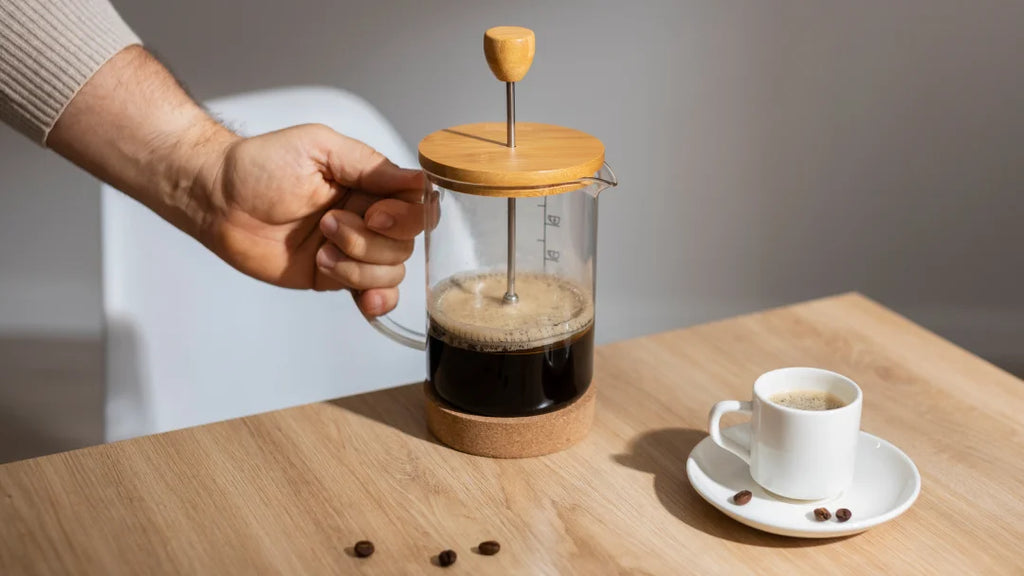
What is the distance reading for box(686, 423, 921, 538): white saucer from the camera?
3.26 feet

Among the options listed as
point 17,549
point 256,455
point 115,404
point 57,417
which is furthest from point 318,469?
point 57,417

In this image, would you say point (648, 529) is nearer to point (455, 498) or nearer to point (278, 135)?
point (455, 498)

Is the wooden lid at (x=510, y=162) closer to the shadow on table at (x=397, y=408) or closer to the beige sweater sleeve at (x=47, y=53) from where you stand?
the shadow on table at (x=397, y=408)

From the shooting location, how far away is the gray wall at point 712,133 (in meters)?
2.24

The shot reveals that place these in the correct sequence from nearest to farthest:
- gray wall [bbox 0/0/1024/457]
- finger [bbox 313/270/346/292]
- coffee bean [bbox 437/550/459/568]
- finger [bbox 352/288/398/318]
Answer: coffee bean [bbox 437/550/459/568] < finger [bbox 352/288/398/318] < finger [bbox 313/270/346/292] < gray wall [bbox 0/0/1024/457]

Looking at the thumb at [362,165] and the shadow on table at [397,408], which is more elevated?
the thumb at [362,165]

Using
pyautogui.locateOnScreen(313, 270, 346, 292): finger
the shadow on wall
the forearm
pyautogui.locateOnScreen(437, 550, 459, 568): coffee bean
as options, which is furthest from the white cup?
the shadow on wall

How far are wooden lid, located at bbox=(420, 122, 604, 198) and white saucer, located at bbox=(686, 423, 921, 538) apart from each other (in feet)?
1.02

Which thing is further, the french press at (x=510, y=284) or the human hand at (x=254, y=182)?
the human hand at (x=254, y=182)

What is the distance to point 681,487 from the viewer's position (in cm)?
110

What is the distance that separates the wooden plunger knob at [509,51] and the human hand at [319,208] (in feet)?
0.76

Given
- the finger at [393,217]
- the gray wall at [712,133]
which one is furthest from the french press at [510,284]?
the gray wall at [712,133]

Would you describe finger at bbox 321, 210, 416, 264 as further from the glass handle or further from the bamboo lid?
the bamboo lid

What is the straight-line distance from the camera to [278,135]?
1.32 meters
